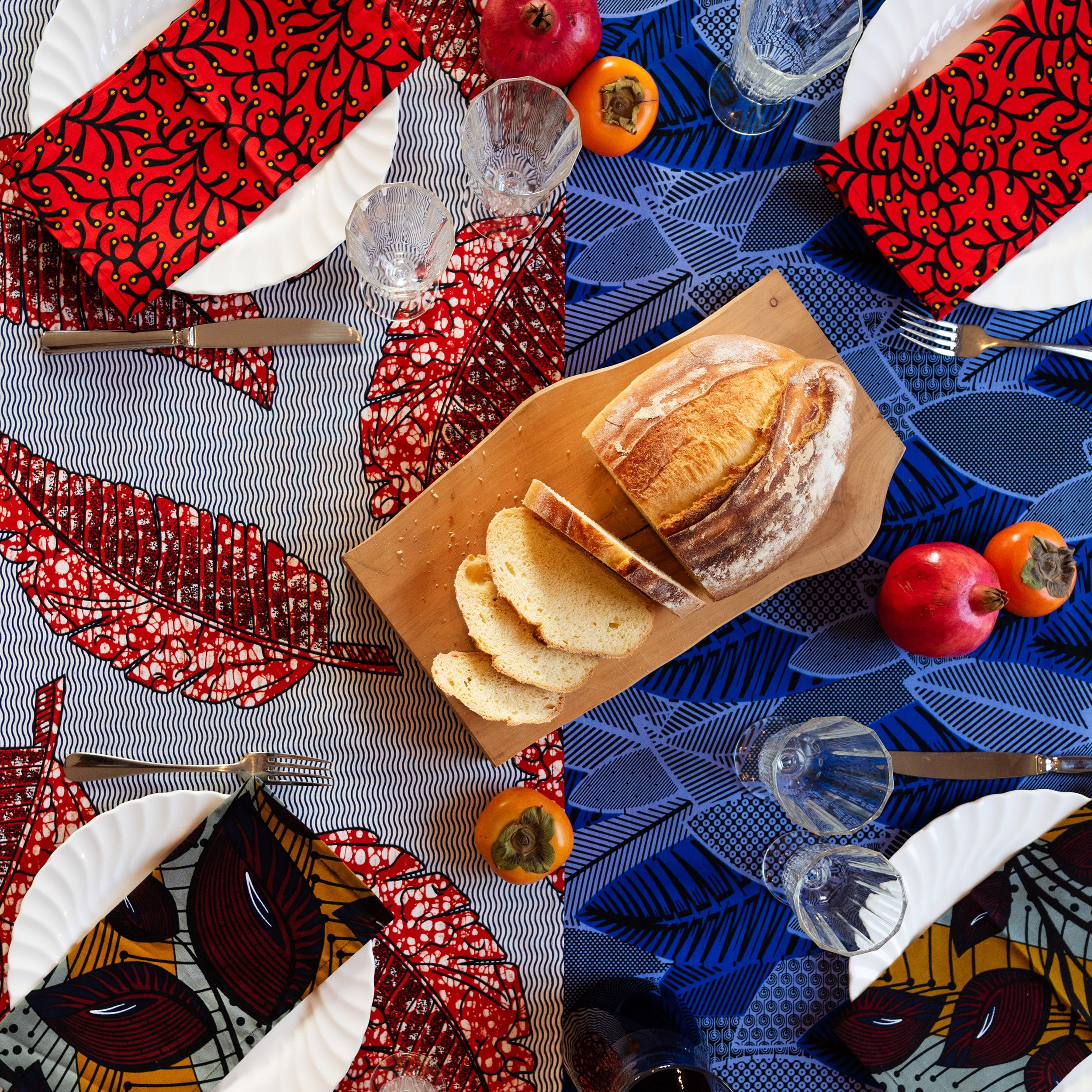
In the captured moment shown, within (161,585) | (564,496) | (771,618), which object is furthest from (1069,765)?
(161,585)

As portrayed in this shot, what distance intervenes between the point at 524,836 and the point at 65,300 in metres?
1.30

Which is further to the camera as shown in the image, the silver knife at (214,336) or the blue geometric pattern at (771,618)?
the blue geometric pattern at (771,618)

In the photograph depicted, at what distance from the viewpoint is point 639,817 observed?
1.66 m

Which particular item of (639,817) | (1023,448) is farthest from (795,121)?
(639,817)

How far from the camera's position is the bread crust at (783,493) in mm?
1361

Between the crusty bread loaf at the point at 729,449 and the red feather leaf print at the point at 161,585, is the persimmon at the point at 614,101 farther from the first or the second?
the red feather leaf print at the point at 161,585

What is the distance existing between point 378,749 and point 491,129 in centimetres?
116

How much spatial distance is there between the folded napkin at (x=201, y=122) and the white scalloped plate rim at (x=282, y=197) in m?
0.02

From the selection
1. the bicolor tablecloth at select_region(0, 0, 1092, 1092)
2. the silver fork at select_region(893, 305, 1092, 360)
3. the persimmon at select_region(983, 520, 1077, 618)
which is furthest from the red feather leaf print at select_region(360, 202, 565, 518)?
the persimmon at select_region(983, 520, 1077, 618)

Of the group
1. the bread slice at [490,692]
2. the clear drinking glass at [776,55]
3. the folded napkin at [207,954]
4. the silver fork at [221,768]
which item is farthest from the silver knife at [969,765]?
the clear drinking glass at [776,55]

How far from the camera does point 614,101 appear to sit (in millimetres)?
1526

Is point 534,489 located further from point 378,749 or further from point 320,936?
point 320,936

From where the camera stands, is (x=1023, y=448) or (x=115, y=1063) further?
(x=1023, y=448)

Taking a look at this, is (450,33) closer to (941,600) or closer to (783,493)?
(783,493)
